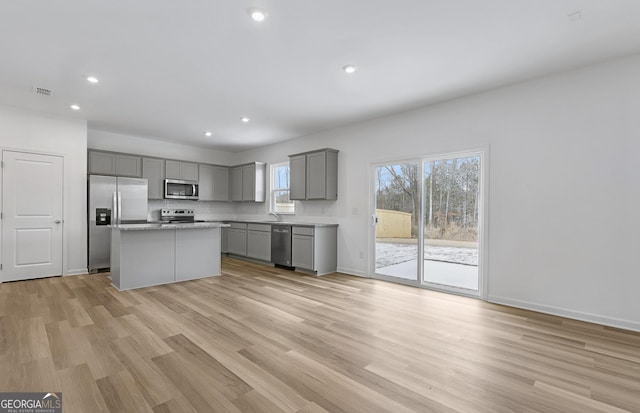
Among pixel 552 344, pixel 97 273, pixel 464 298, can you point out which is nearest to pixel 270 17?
pixel 552 344

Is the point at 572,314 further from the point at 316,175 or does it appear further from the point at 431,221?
the point at 316,175

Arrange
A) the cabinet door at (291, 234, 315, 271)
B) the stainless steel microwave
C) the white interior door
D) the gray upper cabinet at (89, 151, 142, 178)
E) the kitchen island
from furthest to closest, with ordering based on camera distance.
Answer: the stainless steel microwave
the gray upper cabinet at (89, 151, 142, 178)
the cabinet door at (291, 234, 315, 271)
the white interior door
the kitchen island

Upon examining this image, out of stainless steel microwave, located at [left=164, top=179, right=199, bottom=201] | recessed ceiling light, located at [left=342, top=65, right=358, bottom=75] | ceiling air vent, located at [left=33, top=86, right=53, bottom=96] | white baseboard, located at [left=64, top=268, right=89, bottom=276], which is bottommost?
white baseboard, located at [left=64, top=268, right=89, bottom=276]

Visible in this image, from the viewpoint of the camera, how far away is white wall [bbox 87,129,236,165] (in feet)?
19.9

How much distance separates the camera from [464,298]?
4.04 m

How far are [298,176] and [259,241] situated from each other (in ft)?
5.44

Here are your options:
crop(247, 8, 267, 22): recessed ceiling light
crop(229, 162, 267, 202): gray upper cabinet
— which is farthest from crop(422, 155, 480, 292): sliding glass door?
crop(229, 162, 267, 202): gray upper cabinet

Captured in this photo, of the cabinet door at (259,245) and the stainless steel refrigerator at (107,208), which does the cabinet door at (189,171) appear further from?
the cabinet door at (259,245)

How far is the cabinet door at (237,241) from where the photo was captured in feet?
22.8

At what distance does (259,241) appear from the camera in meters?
6.55

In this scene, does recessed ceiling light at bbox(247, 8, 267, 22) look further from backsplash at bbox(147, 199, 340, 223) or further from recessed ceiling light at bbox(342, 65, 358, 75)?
backsplash at bbox(147, 199, 340, 223)

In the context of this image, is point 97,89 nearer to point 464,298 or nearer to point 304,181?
point 304,181

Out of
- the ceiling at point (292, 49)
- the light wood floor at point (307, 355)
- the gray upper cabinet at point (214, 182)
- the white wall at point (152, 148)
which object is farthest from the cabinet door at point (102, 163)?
the light wood floor at point (307, 355)

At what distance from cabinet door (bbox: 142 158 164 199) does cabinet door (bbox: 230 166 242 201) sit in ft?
5.62
